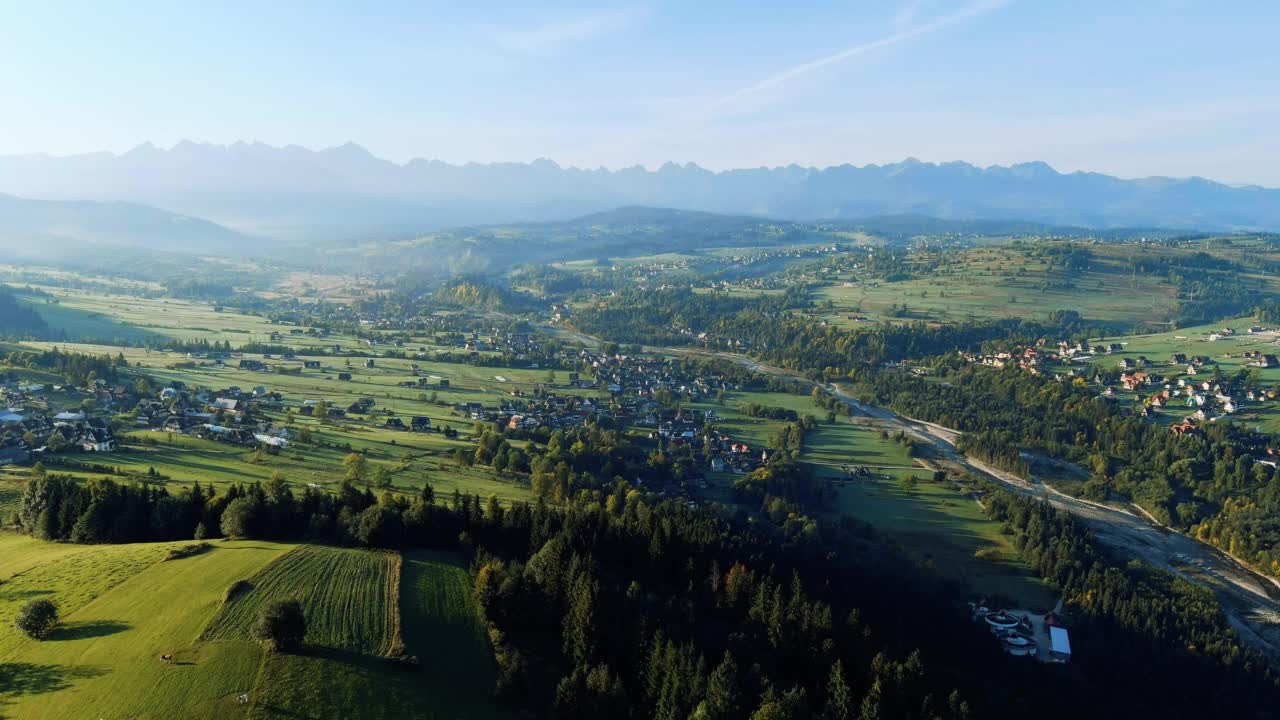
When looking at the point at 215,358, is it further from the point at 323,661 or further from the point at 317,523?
the point at 323,661

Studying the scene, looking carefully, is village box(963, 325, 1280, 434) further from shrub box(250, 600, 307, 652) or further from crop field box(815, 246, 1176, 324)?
shrub box(250, 600, 307, 652)

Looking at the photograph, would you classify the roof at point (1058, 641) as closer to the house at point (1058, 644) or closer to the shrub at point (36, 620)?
the house at point (1058, 644)

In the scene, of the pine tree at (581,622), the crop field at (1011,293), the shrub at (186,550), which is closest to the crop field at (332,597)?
the shrub at (186,550)

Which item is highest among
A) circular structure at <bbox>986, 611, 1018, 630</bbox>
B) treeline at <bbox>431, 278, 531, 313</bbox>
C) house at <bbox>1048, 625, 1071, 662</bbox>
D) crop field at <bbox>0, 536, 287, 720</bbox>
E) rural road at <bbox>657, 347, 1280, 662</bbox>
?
treeline at <bbox>431, 278, 531, 313</bbox>

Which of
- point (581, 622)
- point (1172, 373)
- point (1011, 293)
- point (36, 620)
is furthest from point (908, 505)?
point (1011, 293)

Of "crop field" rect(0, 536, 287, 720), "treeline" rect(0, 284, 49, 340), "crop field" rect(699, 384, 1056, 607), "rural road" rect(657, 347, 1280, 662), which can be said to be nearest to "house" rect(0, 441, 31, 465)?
"crop field" rect(0, 536, 287, 720)

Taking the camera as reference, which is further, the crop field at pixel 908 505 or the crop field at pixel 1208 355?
the crop field at pixel 1208 355
